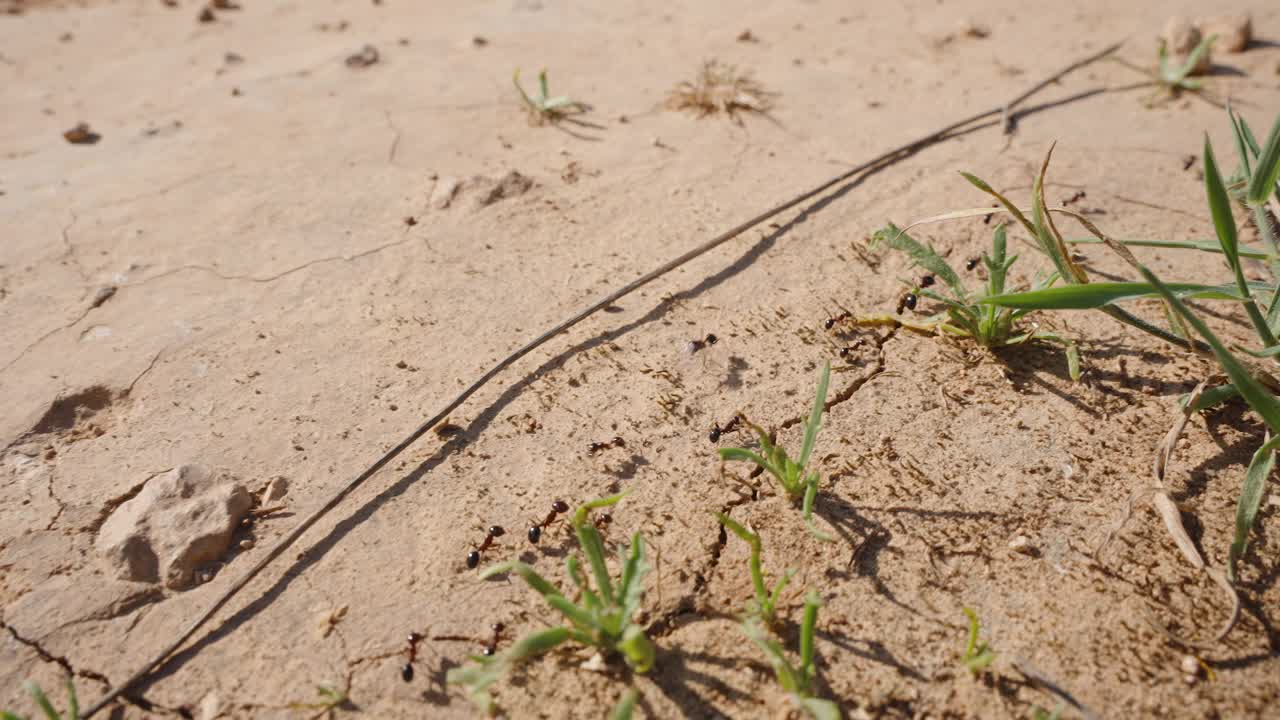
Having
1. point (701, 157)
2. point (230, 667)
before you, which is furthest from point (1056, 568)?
point (701, 157)

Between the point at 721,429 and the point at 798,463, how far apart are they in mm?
269

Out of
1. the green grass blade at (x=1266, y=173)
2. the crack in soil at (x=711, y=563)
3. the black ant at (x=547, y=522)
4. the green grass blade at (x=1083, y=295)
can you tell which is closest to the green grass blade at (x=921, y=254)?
the crack in soil at (x=711, y=563)

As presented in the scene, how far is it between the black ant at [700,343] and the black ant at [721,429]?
0.90 feet

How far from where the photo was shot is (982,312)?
2.09 metres

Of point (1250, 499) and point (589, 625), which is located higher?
point (1250, 499)

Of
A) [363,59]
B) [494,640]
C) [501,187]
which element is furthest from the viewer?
[363,59]

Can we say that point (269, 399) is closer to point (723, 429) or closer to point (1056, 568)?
point (723, 429)

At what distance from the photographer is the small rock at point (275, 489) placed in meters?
1.88

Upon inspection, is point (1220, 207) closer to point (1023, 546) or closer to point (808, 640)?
point (1023, 546)

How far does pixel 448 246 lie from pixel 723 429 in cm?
119

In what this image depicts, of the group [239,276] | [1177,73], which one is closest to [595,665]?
[239,276]

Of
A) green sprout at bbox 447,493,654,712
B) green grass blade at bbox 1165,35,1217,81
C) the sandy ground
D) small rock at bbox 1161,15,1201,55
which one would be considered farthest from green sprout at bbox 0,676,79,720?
small rock at bbox 1161,15,1201,55

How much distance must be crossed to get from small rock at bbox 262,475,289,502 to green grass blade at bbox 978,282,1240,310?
164 cm

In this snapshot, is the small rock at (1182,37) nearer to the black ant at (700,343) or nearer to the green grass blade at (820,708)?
Answer: the black ant at (700,343)
